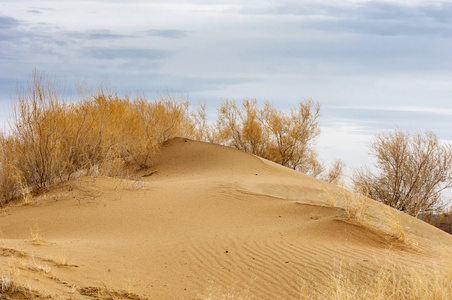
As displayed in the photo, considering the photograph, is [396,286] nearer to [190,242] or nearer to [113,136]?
[190,242]

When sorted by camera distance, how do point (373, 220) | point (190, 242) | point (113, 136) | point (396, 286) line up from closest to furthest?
point (396, 286), point (190, 242), point (373, 220), point (113, 136)

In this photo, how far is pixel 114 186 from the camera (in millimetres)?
11977

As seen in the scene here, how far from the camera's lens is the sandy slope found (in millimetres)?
5863

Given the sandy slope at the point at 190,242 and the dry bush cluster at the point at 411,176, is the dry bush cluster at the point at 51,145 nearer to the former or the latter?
the sandy slope at the point at 190,242

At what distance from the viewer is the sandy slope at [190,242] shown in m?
5.86

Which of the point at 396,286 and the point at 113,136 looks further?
the point at 113,136

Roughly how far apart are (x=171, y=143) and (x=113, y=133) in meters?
5.00

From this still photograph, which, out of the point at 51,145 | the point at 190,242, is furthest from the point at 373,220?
the point at 51,145

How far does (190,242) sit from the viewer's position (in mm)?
8055

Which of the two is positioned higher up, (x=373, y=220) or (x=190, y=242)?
(x=373, y=220)

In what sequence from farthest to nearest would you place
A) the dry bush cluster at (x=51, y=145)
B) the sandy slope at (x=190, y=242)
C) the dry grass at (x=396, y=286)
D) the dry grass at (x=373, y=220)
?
the dry bush cluster at (x=51, y=145)
the dry grass at (x=373, y=220)
the sandy slope at (x=190, y=242)
the dry grass at (x=396, y=286)

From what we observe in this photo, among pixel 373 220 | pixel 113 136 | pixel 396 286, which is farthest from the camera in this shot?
pixel 113 136

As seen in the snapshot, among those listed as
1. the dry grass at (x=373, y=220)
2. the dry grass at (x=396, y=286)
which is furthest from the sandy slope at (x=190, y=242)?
the dry grass at (x=396, y=286)

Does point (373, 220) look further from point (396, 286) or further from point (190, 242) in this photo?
point (190, 242)
